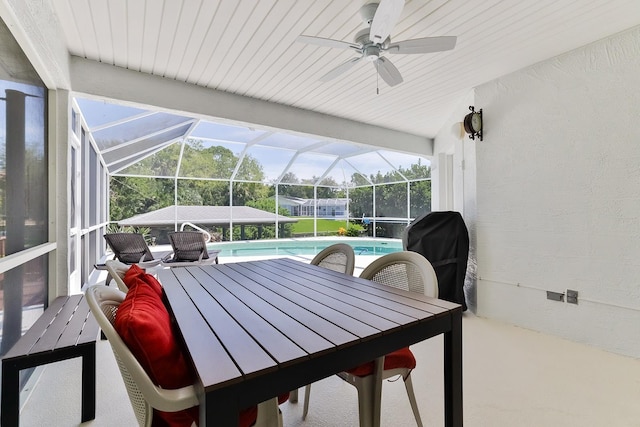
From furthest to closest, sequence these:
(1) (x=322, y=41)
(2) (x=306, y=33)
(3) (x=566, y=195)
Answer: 1. (3) (x=566, y=195)
2. (2) (x=306, y=33)
3. (1) (x=322, y=41)

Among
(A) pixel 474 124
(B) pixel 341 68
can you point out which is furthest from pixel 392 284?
(A) pixel 474 124

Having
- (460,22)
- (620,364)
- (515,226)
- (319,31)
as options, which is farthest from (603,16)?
(620,364)

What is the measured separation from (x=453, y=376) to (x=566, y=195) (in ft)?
8.10

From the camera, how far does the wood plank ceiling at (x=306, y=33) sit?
2.12 metres

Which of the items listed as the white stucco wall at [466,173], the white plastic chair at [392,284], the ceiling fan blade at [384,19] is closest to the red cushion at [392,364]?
the white plastic chair at [392,284]

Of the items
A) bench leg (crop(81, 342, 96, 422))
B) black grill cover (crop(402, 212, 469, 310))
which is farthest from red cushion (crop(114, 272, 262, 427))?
black grill cover (crop(402, 212, 469, 310))

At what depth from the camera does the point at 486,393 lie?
199 centimetres

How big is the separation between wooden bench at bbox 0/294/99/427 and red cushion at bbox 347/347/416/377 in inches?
57.6

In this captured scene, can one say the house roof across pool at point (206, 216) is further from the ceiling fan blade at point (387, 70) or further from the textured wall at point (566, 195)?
the textured wall at point (566, 195)

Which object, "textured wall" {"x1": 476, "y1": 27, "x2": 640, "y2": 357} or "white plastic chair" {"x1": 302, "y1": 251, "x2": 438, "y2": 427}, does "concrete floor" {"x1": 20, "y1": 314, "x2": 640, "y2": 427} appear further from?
"textured wall" {"x1": 476, "y1": 27, "x2": 640, "y2": 357}

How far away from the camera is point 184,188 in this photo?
32.6 feet

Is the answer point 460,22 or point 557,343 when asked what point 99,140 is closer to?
point 460,22

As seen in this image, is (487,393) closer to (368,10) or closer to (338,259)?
(338,259)

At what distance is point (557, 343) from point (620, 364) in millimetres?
441
